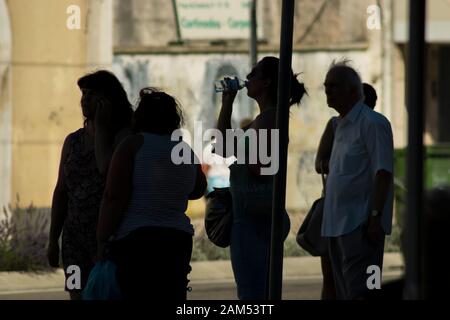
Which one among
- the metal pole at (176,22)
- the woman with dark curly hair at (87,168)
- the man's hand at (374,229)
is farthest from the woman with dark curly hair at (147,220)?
the metal pole at (176,22)

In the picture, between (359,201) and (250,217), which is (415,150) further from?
(359,201)

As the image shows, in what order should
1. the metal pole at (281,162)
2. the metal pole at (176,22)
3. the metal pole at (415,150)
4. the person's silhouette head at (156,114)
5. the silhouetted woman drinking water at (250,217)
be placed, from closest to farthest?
1. the metal pole at (415,150)
2. the metal pole at (281,162)
3. the person's silhouette head at (156,114)
4. the silhouetted woman drinking water at (250,217)
5. the metal pole at (176,22)

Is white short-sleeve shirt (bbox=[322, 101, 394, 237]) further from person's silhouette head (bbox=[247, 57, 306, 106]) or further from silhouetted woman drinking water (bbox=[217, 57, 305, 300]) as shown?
person's silhouette head (bbox=[247, 57, 306, 106])

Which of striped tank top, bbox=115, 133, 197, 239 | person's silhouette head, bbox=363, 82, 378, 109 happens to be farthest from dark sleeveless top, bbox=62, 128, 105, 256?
person's silhouette head, bbox=363, 82, 378, 109

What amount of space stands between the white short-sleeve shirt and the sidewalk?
6.44 meters

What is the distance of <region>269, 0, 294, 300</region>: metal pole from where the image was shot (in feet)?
22.4

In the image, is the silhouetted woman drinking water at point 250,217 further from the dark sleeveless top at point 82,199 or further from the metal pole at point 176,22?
the metal pole at point 176,22

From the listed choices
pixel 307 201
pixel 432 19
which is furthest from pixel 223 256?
pixel 432 19

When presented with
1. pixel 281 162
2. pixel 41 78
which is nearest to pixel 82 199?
pixel 281 162

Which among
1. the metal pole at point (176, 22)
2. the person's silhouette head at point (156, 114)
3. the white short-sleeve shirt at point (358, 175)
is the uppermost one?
the metal pole at point (176, 22)

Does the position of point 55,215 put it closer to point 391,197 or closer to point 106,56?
point 391,197

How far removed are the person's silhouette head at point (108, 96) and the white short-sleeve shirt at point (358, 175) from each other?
1318 millimetres

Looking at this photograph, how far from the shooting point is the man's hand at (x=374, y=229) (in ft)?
26.2

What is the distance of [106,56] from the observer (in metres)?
18.6
